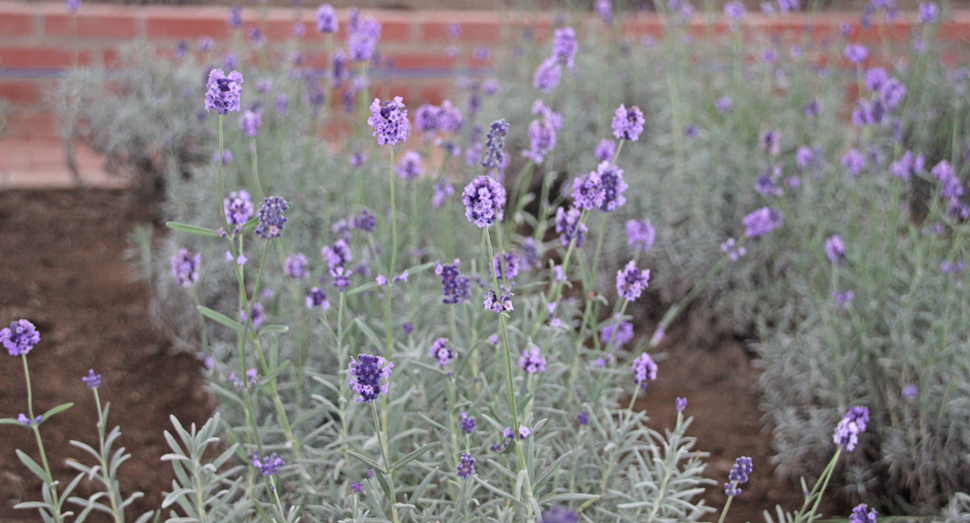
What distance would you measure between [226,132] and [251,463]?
163 cm

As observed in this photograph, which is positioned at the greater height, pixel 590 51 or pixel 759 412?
pixel 590 51

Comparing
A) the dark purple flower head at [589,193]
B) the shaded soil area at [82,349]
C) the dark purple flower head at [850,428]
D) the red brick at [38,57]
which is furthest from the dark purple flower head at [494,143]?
the red brick at [38,57]

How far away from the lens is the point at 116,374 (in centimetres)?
242

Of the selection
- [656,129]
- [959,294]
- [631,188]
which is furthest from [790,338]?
[656,129]

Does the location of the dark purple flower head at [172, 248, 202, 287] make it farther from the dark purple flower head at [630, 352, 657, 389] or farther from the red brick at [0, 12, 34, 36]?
the red brick at [0, 12, 34, 36]

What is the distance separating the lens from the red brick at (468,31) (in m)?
4.59

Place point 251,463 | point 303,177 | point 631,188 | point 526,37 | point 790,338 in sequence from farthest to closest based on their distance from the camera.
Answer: point 526,37
point 631,188
point 303,177
point 790,338
point 251,463

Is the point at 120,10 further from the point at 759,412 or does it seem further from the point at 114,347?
the point at 759,412

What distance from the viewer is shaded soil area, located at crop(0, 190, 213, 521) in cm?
208

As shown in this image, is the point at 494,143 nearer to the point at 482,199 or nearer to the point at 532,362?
the point at 482,199

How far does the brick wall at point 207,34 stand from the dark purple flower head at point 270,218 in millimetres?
2497

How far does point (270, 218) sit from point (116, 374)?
1199 millimetres

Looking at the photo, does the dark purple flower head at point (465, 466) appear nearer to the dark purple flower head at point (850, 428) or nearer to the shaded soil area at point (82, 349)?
the dark purple flower head at point (850, 428)

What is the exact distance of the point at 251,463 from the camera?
5.41 ft
